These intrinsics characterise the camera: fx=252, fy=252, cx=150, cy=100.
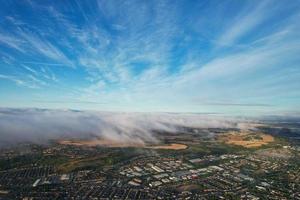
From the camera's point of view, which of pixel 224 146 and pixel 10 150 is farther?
Result: pixel 224 146

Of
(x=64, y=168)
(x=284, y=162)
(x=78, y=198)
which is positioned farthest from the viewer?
(x=284, y=162)

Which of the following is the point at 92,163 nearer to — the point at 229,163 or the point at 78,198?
the point at 78,198

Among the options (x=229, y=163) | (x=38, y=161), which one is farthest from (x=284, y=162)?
(x=38, y=161)

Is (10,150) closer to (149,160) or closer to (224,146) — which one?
(149,160)

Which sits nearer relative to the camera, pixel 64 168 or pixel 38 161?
pixel 64 168

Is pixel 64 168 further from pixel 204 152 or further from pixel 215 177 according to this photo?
pixel 204 152

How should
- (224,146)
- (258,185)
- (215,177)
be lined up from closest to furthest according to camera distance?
1. (258,185)
2. (215,177)
3. (224,146)

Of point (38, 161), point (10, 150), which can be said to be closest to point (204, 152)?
point (38, 161)

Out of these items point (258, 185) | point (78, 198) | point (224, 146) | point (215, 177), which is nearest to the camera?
point (78, 198)

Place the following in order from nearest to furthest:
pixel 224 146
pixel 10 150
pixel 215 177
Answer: pixel 215 177 → pixel 10 150 → pixel 224 146
